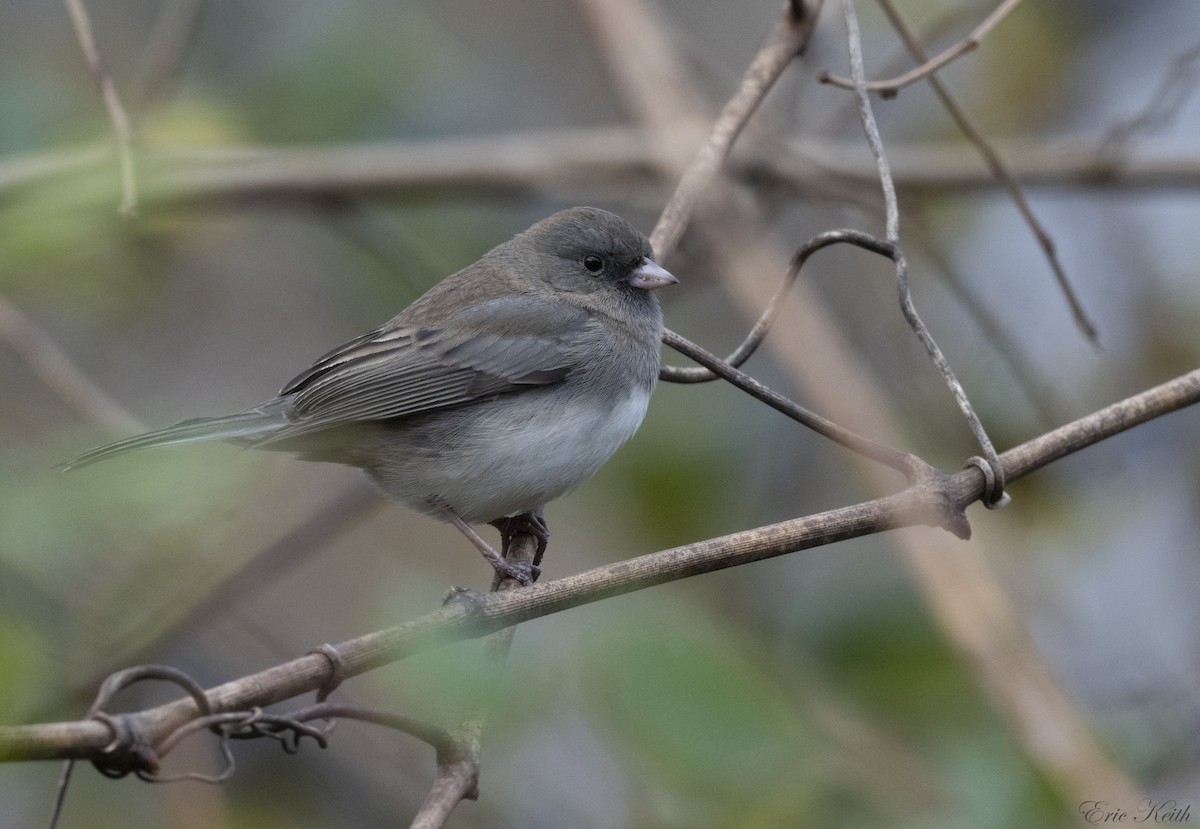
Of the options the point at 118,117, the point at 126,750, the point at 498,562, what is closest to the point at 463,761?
the point at 126,750

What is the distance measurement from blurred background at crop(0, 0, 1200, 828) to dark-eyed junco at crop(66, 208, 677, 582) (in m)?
0.21

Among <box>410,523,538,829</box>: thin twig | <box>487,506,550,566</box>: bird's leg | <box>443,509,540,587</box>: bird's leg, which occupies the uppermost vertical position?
<box>487,506,550,566</box>: bird's leg

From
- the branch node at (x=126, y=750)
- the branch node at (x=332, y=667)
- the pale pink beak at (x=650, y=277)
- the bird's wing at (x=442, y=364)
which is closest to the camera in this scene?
the branch node at (x=126, y=750)

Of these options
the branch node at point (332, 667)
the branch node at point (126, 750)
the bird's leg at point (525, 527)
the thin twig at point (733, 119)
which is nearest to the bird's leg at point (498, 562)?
the bird's leg at point (525, 527)

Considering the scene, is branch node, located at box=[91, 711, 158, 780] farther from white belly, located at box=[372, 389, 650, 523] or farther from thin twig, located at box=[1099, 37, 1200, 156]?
thin twig, located at box=[1099, 37, 1200, 156]

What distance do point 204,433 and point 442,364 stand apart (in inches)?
24.3

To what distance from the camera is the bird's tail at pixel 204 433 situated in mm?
2346

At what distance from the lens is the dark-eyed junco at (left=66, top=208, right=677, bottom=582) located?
2791 millimetres

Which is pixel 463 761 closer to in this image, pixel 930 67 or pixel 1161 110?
pixel 930 67

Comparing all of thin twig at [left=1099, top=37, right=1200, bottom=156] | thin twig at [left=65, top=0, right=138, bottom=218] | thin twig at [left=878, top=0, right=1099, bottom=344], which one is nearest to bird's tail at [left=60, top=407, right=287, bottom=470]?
thin twig at [left=65, top=0, right=138, bottom=218]

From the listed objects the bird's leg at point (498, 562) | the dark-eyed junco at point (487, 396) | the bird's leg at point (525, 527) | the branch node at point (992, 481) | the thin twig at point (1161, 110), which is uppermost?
the thin twig at point (1161, 110)

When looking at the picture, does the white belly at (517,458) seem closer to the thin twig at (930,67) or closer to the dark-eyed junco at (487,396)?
the dark-eyed junco at (487,396)

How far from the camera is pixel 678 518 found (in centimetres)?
343

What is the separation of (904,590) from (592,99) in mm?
4196
